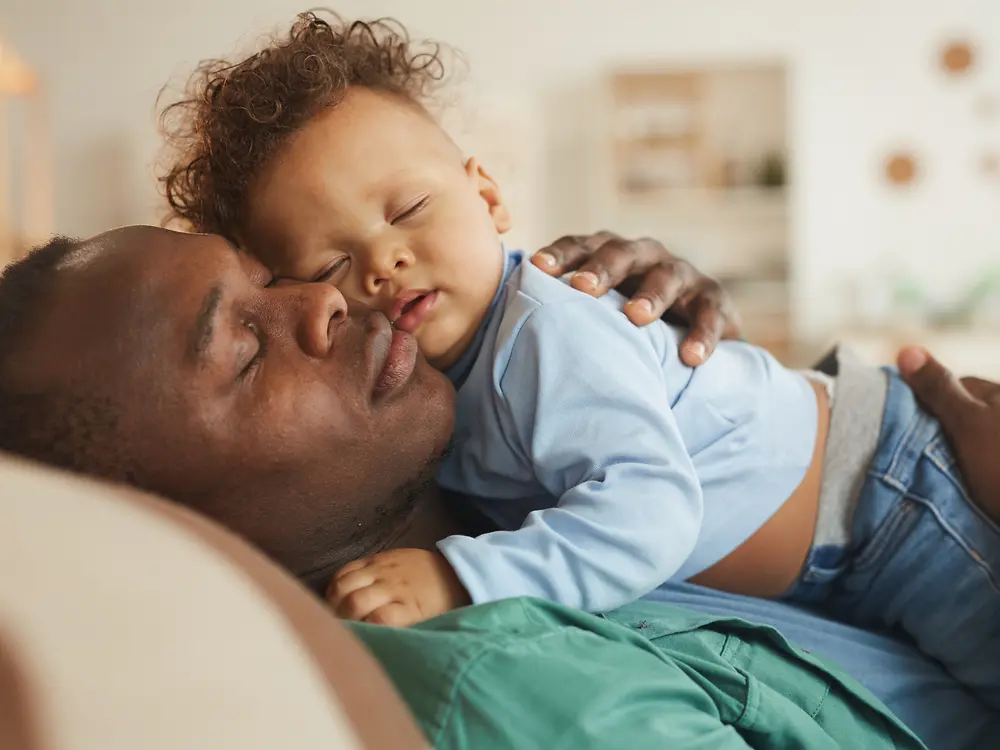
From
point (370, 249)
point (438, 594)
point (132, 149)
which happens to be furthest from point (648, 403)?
point (132, 149)

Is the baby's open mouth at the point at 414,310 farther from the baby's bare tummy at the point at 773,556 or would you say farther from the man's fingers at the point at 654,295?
the baby's bare tummy at the point at 773,556

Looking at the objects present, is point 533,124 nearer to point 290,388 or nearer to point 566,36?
point 566,36

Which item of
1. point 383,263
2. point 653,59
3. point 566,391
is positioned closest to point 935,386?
point 566,391

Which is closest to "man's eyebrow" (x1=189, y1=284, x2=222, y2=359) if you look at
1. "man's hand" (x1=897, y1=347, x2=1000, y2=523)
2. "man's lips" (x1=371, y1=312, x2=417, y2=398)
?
"man's lips" (x1=371, y1=312, x2=417, y2=398)

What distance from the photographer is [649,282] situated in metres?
1.14

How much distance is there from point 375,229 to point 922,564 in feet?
2.25

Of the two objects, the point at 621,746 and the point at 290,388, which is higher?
the point at 290,388

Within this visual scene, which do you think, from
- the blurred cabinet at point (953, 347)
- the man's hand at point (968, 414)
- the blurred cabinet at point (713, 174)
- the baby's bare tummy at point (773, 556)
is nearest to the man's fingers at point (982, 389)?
the man's hand at point (968, 414)

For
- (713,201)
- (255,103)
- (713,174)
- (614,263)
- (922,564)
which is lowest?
(713,201)

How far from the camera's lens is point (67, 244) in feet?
2.72

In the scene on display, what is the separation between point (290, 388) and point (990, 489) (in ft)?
2.53

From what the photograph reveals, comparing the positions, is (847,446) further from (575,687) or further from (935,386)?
(575,687)

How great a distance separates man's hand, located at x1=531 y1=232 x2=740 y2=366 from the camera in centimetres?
108

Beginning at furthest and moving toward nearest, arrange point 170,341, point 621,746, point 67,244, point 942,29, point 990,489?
point 942,29 → point 990,489 → point 67,244 → point 170,341 → point 621,746
